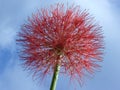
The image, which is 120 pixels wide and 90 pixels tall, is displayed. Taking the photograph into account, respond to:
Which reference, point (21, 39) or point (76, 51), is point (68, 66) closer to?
point (76, 51)

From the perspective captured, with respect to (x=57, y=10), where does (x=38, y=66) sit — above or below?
below

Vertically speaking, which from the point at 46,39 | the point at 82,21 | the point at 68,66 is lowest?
the point at 68,66

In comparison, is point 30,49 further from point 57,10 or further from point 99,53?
point 99,53

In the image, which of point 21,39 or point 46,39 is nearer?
point 46,39

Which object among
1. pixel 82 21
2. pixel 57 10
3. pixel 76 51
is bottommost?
pixel 76 51

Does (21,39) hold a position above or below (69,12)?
below

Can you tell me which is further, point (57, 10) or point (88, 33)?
point (57, 10)

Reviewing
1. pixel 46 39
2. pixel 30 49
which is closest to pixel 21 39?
pixel 30 49

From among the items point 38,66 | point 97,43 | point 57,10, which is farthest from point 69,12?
point 38,66
